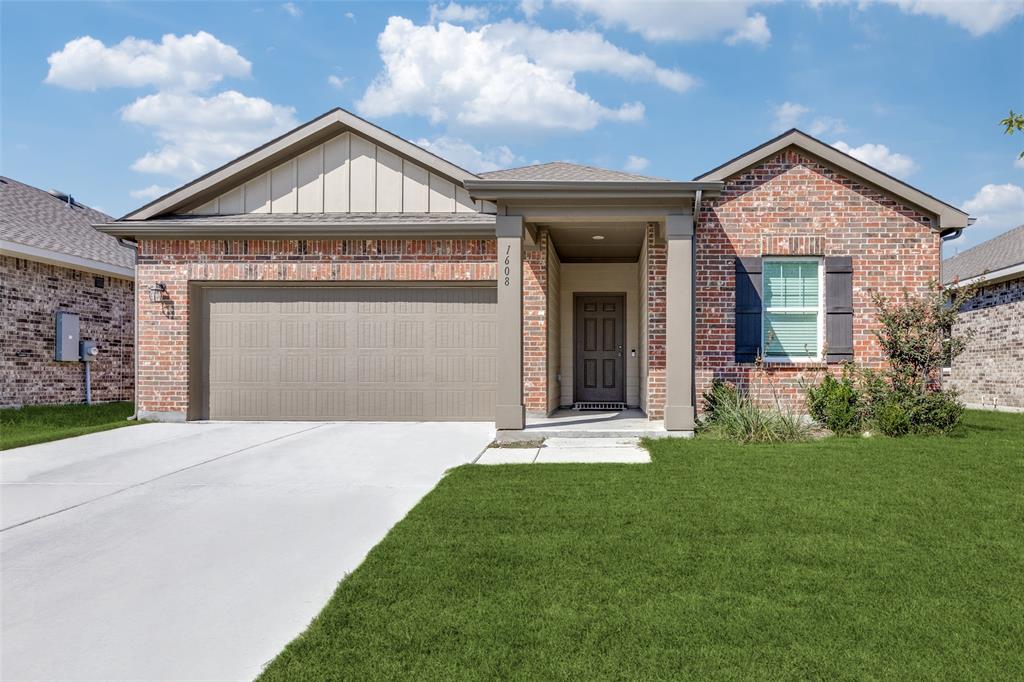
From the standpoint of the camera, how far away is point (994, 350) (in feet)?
47.4

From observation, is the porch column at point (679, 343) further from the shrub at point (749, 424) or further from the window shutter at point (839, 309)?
the window shutter at point (839, 309)

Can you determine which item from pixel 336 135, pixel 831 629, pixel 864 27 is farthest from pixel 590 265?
pixel 831 629

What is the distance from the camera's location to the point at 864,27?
457 inches

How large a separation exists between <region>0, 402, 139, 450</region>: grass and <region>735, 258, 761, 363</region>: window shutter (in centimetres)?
982

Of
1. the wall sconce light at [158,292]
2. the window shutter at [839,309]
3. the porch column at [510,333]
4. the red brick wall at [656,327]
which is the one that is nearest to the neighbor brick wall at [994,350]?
the window shutter at [839,309]

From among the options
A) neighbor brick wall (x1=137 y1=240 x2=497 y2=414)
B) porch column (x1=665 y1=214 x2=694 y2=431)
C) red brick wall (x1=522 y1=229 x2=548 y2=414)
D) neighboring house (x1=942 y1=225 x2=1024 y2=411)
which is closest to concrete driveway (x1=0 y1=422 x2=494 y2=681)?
red brick wall (x1=522 y1=229 x2=548 y2=414)

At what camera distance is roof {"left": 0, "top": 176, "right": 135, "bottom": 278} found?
1263 centimetres

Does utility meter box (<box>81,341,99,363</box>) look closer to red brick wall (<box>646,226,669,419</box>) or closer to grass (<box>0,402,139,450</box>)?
grass (<box>0,402,139,450</box>)

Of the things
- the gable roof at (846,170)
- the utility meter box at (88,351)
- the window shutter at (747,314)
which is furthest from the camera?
the utility meter box at (88,351)

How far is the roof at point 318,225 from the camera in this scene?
10133mm

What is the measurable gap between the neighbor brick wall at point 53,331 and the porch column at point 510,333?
10476 mm

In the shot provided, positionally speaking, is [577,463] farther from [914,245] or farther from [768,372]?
[914,245]

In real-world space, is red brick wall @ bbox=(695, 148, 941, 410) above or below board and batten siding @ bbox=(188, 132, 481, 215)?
below

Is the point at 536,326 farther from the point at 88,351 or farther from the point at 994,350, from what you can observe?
the point at 994,350
